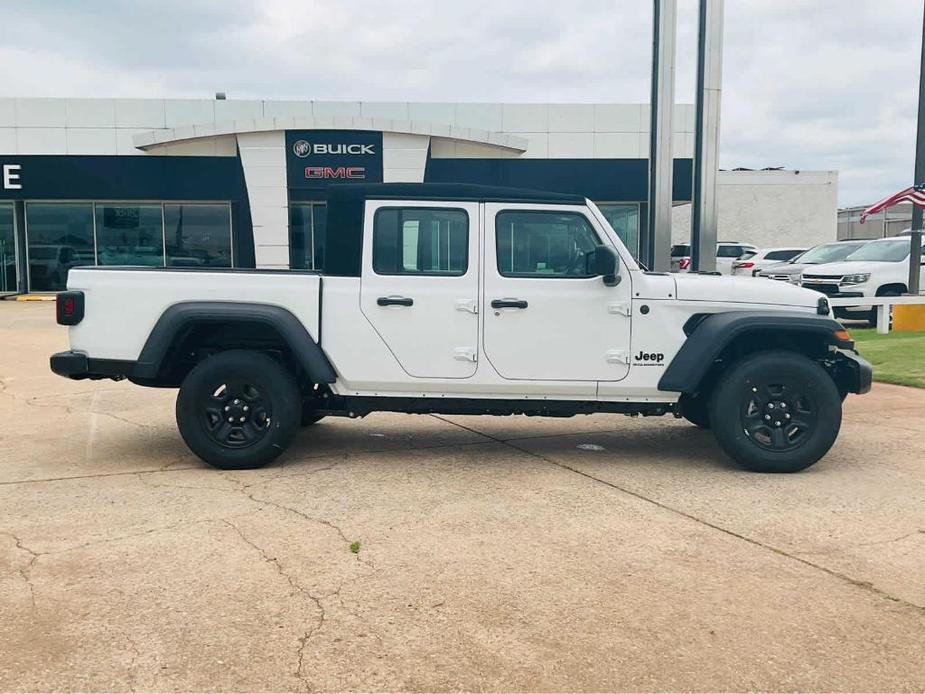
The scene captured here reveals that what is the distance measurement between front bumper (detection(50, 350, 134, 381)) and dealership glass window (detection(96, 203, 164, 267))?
22.6 metres

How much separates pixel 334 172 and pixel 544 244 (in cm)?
1916

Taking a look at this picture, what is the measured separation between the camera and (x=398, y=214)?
598 cm

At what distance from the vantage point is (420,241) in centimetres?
598

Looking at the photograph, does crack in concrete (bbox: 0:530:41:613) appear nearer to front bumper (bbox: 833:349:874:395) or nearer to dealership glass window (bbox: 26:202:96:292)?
front bumper (bbox: 833:349:874:395)

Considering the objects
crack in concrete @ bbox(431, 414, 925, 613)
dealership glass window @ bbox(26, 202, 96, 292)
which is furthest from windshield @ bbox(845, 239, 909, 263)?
dealership glass window @ bbox(26, 202, 96, 292)

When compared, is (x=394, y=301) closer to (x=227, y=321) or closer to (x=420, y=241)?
(x=420, y=241)

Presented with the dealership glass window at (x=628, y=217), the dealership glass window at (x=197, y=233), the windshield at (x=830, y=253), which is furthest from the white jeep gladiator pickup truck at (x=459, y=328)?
the dealership glass window at (x=197, y=233)

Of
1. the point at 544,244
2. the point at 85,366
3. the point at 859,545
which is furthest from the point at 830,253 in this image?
the point at 85,366

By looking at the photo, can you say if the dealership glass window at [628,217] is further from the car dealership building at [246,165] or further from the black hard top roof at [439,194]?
the black hard top roof at [439,194]

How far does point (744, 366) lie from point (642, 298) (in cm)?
85

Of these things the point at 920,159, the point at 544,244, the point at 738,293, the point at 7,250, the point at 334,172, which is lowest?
the point at 738,293

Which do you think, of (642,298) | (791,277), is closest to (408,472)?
(642,298)

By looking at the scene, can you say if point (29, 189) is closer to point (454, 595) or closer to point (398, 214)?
point (398, 214)

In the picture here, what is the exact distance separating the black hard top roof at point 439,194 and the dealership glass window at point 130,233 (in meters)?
23.1
